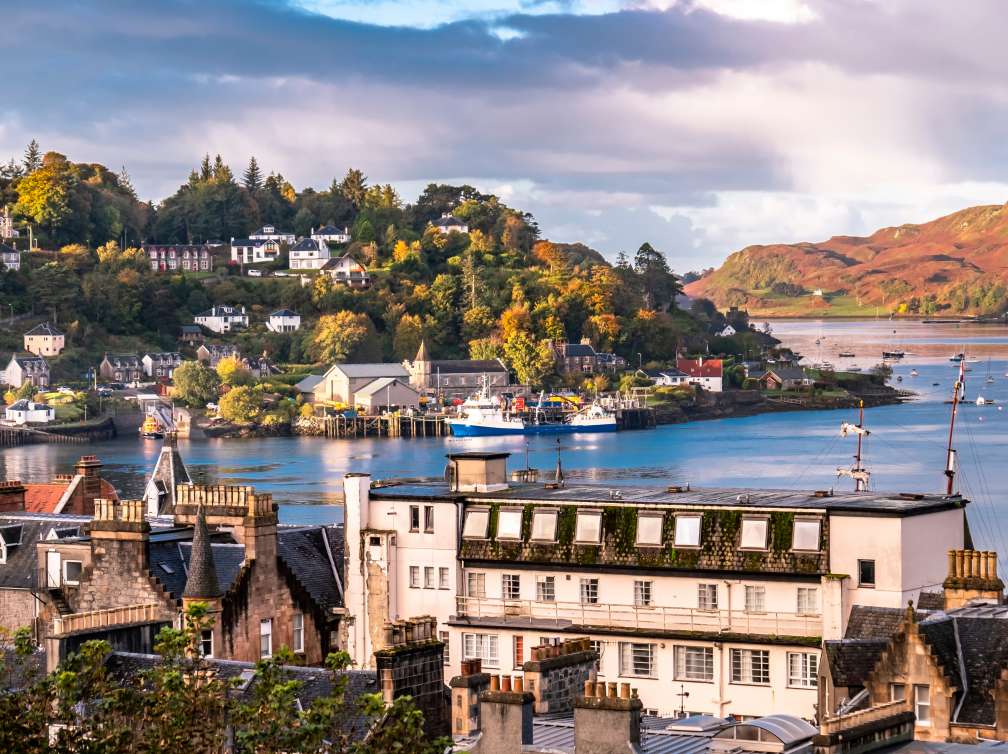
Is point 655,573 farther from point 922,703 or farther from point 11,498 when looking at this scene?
point 11,498

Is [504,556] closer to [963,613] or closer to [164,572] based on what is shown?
[164,572]

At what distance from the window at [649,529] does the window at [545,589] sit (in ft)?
5.09

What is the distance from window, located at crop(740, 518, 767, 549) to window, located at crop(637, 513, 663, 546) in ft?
4.38

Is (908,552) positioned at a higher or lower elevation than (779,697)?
higher

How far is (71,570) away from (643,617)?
9400mm

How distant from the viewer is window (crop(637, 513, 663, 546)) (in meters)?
30.8

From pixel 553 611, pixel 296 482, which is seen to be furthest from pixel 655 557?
pixel 296 482

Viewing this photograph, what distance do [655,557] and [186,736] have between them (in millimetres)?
14824

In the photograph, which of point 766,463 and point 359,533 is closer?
point 359,533

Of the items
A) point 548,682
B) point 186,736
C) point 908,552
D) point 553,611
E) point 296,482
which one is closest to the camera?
point 186,736

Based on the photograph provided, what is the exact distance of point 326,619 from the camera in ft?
107

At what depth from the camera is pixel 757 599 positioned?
29922 millimetres

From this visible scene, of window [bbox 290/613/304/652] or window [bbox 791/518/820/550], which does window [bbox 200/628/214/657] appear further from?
window [bbox 791/518/820/550]

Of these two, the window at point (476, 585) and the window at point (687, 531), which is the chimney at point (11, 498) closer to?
the window at point (476, 585)
